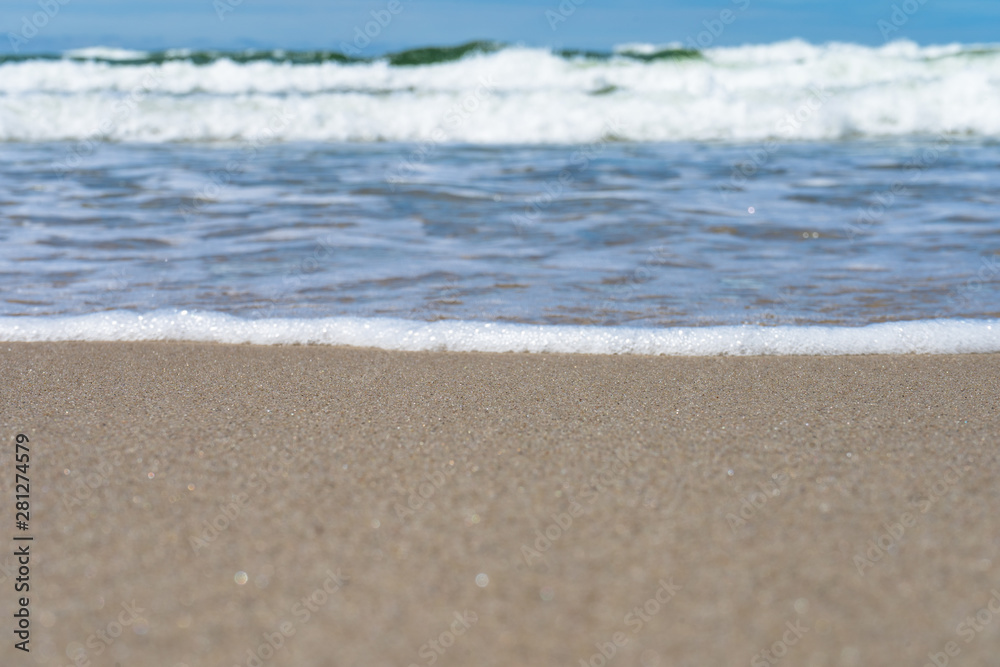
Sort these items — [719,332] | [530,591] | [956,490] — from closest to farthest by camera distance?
[530,591], [956,490], [719,332]

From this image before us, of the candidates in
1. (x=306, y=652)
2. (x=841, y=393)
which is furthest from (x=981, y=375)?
(x=306, y=652)

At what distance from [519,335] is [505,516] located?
1.25 metres

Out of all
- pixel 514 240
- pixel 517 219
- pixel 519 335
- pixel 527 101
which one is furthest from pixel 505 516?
pixel 527 101

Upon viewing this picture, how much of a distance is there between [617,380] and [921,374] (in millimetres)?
755

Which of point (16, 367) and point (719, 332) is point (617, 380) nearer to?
point (719, 332)

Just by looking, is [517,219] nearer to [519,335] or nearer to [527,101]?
[519,335]

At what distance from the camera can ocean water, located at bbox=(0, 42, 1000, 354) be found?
2.80 m

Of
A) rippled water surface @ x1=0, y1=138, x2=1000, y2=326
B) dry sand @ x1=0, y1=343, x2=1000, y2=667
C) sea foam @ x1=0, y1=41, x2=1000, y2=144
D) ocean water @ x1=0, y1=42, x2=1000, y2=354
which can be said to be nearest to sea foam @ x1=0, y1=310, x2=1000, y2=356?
ocean water @ x1=0, y1=42, x2=1000, y2=354

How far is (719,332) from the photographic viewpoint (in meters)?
2.68

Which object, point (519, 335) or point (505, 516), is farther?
point (519, 335)

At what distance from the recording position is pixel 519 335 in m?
2.67

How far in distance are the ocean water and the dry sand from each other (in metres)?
0.49

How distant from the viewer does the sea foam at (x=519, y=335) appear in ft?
8.58

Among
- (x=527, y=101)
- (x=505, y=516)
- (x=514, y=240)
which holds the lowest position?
(x=505, y=516)
